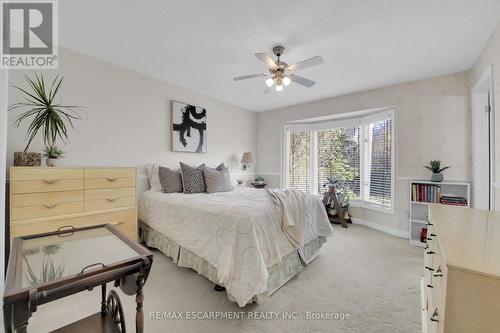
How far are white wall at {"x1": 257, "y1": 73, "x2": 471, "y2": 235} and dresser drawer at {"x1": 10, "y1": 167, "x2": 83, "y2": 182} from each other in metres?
4.26

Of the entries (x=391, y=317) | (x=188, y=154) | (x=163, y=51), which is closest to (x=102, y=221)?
(x=188, y=154)

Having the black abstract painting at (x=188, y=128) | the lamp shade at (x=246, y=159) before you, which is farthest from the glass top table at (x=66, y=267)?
the lamp shade at (x=246, y=159)

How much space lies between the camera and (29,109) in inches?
91.2

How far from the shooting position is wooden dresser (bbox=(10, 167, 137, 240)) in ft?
6.15

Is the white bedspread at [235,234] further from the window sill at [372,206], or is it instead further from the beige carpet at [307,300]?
the window sill at [372,206]

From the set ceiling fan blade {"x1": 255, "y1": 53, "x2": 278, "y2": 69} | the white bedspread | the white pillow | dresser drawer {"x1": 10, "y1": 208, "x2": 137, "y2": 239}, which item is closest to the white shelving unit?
the white bedspread

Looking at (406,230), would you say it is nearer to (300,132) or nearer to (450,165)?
(450,165)

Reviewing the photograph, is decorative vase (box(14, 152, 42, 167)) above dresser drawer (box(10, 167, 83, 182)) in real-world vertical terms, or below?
above

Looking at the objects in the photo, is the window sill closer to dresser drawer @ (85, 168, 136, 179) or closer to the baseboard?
the baseboard

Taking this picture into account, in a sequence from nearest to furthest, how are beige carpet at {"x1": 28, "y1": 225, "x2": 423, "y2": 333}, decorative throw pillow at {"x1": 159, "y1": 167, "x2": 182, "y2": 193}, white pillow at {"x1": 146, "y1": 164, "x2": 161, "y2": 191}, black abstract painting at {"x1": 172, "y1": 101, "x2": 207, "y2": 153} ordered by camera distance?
beige carpet at {"x1": 28, "y1": 225, "x2": 423, "y2": 333} < decorative throw pillow at {"x1": 159, "y1": 167, "x2": 182, "y2": 193} < white pillow at {"x1": 146, "y1": 164, "x2": 161, "y2": 191} < black abstract painting at {"x1": 172, "y1": 101, "x2": 207, "y2": 153}

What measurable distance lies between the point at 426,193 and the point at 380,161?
943 millimetres

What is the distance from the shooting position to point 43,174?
1.98 meters

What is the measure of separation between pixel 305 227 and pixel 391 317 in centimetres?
100

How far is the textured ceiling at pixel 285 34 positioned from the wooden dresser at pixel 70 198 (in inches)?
58.5
